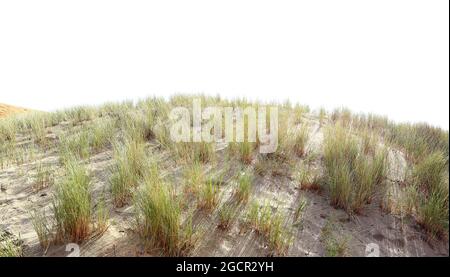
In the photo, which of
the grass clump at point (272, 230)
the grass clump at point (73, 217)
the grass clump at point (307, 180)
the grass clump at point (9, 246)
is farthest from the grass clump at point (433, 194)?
the grass clump at point (9, 246)

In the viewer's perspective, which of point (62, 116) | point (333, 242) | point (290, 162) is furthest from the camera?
point (62, 116)

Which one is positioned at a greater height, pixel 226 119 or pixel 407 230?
pixel 226 119

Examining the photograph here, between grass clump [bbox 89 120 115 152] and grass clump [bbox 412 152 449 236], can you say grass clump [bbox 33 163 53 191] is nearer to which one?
grass clump [bbox 89 120 115 152]

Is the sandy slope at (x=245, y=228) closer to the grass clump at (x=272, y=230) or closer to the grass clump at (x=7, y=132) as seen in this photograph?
the grass clump at (x=272, y=230)

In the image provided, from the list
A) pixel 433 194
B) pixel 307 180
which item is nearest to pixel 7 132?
pixel 307 180

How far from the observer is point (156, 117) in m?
6.73

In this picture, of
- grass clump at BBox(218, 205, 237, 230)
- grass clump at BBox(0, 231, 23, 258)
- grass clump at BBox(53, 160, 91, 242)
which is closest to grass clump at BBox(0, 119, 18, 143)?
grass clump at BBox(0, 231, 23, 258)

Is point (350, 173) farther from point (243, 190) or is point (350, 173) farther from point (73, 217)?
point (73, 217)

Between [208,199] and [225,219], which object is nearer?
[225,219]

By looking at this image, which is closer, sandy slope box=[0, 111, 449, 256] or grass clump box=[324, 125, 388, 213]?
sandy slope box=[0, 111, 449, 256]
